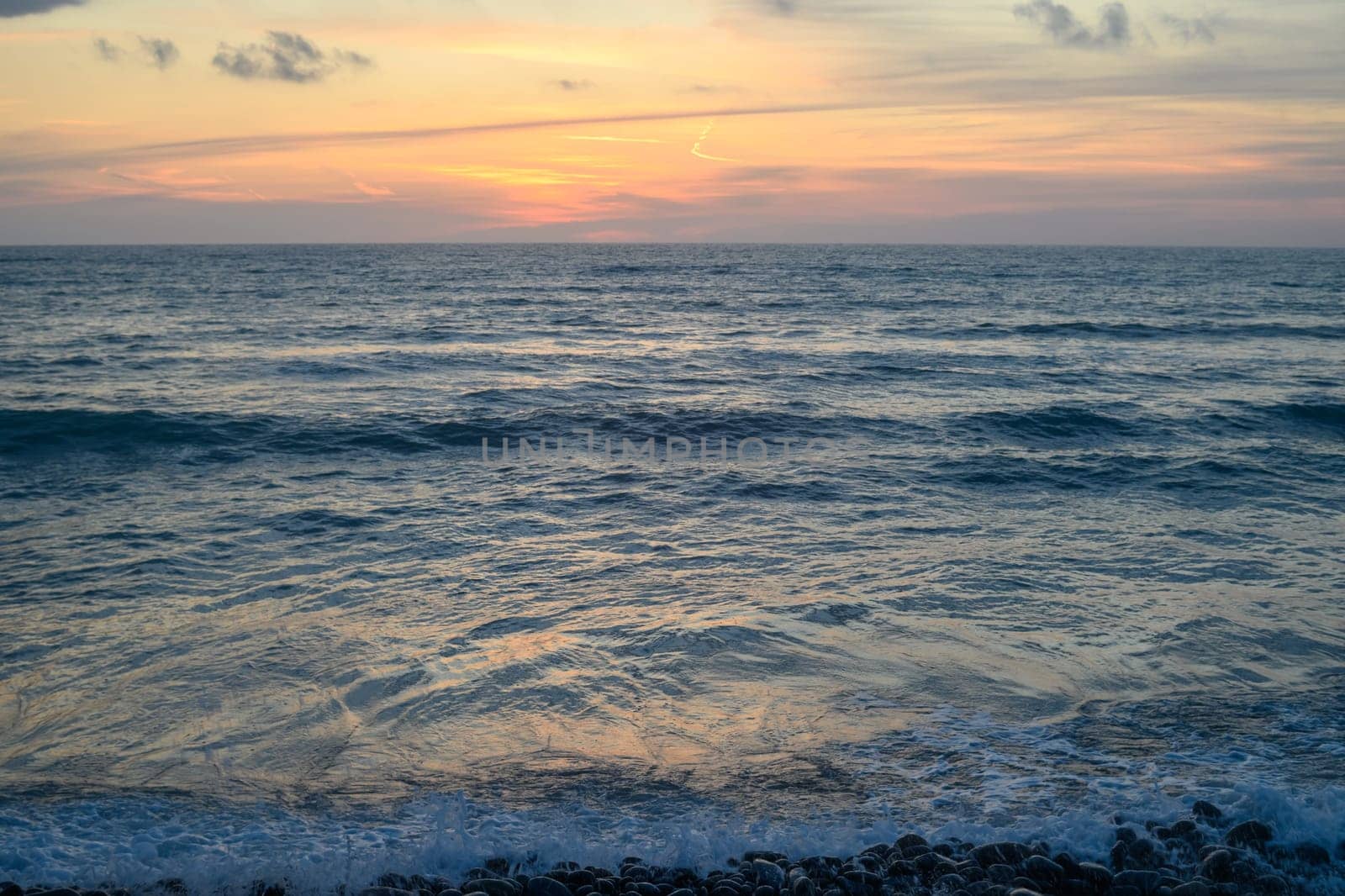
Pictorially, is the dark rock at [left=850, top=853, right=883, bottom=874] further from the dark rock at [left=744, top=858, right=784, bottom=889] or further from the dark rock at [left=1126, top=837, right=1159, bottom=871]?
the dark rock at [left=1126, top=837, right=1159, bottom=871]

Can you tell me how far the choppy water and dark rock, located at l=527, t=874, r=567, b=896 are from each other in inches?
15.3

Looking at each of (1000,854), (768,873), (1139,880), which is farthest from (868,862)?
(1139,880)

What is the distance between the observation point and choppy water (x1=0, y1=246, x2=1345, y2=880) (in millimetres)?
5547

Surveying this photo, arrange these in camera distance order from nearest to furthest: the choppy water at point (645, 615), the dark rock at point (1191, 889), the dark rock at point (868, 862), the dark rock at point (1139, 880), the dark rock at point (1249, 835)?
the dark rock at point (1191, 889) < the dark rock at point (1139, 880) < the dark rock at point (868, 862) < the dark rock at point (1249, 835) < the choppy water at point (645, 615)

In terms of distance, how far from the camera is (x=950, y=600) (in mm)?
8906

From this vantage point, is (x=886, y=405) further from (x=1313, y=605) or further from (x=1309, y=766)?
(x=1309, y=766)

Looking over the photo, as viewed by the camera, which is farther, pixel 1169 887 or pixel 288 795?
pixel 288 795

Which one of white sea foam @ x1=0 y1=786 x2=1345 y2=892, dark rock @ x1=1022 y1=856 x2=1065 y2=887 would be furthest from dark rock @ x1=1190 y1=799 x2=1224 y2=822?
dark rock @ x1=1022 y1=856 x2=1065 y2=887

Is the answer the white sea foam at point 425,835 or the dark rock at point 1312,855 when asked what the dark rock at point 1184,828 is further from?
the dark rock at point 1312,855

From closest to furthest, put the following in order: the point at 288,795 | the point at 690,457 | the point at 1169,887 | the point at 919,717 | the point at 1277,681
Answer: the point at 1169,887
the point at 288,795
the point at 919,717
the point at 1277,681
the point at 690,457

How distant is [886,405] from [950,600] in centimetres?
1163

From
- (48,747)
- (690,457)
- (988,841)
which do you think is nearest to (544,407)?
(690,457)

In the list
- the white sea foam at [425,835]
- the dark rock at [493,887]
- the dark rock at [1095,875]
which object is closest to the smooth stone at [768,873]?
the white sea foam at [425,835]

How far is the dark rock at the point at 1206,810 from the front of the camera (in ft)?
17.2
